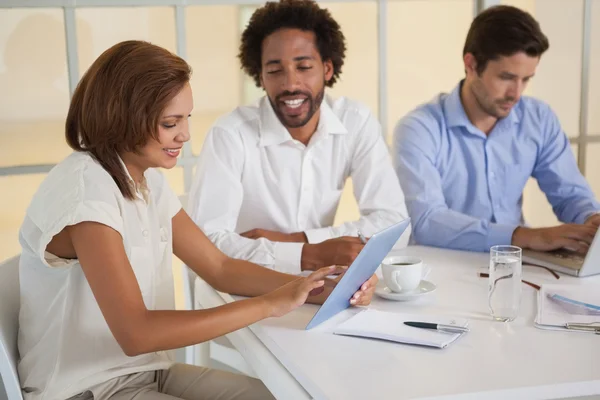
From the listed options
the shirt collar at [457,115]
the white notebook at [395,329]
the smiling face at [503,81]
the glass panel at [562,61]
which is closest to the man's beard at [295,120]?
the shirt collar at [457,115]

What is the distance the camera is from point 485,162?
2.47m

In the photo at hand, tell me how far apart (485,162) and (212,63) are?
3.50ft

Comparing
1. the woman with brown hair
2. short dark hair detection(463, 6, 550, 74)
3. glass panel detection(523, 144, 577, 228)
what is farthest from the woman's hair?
glass panel detection(523, 144, 577, 228)

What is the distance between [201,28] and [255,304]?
1575 mm

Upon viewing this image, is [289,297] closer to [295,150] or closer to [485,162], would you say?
[295,150]

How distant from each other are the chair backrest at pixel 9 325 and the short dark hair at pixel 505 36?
158 centimetres

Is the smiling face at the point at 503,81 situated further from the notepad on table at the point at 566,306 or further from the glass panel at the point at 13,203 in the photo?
the glass panel at the point at 13,203

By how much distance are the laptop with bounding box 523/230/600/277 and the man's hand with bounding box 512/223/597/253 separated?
0.05ft

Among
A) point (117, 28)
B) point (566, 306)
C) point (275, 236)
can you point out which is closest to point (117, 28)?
point (117, 28)

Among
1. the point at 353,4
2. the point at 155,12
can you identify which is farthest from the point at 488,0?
the point at 155,12

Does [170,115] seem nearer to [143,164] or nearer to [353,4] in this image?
[143,164]

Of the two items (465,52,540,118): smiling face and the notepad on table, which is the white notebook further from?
(465,52,540,118): smiling face

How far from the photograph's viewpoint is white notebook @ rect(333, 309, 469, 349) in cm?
129

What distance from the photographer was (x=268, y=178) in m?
2.27
